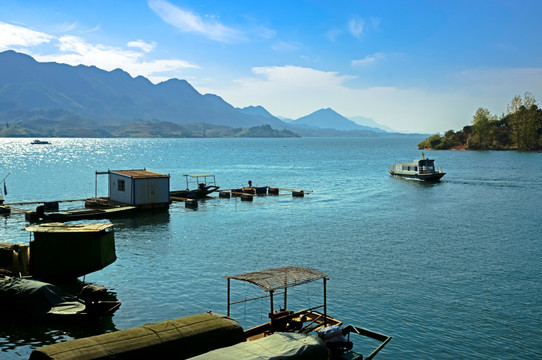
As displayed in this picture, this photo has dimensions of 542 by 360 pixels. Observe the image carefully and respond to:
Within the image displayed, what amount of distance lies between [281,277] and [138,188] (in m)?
47.6

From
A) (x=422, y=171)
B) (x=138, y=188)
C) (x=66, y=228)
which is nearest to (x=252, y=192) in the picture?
(x=138, y=188)

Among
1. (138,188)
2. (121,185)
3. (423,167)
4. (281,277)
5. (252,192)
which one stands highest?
(423,167)

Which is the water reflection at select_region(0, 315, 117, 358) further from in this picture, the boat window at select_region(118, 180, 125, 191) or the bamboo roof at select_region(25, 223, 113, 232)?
the boat window at select_region(118, 180, 125, 191)

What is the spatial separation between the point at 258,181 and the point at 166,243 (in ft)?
235

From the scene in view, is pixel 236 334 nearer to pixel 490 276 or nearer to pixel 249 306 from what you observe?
pixel 249 306

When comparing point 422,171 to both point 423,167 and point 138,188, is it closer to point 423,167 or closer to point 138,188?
point 423,167

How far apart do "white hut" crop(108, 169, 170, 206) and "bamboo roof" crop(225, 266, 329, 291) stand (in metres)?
46.2

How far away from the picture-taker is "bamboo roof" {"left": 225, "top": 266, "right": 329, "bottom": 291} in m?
23.2

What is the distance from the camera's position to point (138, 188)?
67.1 m

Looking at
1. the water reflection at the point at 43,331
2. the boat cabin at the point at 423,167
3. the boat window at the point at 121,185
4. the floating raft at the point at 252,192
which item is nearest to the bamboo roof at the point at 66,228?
the water reflection at the point at 43,331

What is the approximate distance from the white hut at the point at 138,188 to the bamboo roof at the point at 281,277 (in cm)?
4619

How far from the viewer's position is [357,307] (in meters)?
30.5

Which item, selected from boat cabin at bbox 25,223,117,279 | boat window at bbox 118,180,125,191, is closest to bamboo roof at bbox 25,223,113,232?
boat cabin at bbox 25,223,117,279

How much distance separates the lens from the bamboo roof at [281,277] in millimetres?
23188
